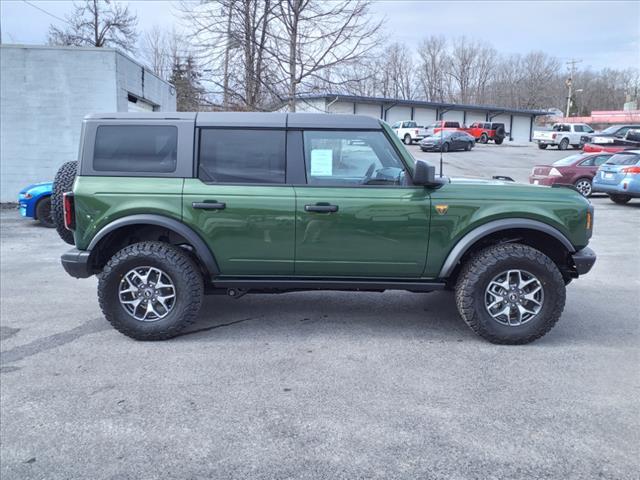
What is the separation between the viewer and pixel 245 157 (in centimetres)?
476

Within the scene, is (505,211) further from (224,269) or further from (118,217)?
(118,217)

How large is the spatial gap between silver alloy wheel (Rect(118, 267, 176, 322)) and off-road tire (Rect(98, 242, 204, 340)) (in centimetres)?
4

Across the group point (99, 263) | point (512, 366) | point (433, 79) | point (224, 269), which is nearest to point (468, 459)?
point (512, 366)

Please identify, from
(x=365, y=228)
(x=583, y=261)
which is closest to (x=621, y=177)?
(x=583, y=261)

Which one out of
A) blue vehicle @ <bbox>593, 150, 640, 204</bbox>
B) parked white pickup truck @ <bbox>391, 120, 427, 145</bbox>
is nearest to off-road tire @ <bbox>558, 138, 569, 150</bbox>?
parked white pickup truck @ <bbox>391, 120, 427, 145</bbox>

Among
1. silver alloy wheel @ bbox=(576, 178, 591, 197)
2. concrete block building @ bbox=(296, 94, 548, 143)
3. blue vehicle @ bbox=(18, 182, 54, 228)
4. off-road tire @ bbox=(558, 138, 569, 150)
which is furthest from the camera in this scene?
concrete block building @ bbox=(296, 94, 548, 143)

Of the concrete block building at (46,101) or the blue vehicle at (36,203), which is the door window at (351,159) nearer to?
the blue vehicle at (36,203)

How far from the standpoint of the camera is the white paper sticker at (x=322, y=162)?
4754 mm

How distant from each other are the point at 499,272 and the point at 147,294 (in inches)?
120

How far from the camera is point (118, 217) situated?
4.68 meters

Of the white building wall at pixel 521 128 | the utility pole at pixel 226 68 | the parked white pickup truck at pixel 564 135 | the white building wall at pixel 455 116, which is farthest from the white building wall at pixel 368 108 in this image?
the utility pole at pixel 226 68

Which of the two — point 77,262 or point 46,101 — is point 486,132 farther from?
point 77,262

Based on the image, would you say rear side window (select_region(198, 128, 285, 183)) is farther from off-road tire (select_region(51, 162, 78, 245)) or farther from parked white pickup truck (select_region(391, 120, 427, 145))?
parked white pickup truck (select_region(391, 120, 427, 145))

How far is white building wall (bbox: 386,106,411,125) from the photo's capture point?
52.6 m
